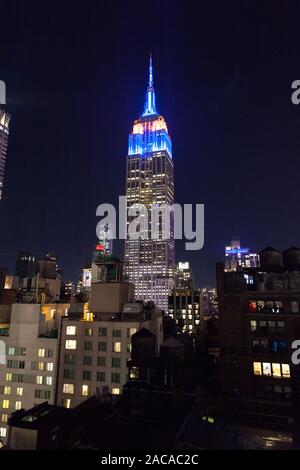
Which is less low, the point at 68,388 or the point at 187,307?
the point at 187,307

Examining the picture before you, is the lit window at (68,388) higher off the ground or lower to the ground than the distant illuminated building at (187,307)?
lower

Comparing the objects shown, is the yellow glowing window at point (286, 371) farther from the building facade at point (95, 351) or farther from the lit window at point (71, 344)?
the lit window at point (71, 344)

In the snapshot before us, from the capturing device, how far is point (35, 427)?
25250 millimetres

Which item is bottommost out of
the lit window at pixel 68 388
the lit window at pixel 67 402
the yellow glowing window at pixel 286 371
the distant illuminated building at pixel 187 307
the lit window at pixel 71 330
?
the lit window at pixel 67 402

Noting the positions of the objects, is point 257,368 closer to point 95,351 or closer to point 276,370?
point 276,370

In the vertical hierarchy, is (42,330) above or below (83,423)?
above

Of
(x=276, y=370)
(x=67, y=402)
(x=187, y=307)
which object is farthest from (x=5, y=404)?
(x=187, y=307)

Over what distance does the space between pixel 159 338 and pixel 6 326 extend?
3194 centimetres

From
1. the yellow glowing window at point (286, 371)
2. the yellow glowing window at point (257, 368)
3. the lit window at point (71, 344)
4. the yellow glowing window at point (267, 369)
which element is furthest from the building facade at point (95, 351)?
the yellow glowing window at point (286, 371)

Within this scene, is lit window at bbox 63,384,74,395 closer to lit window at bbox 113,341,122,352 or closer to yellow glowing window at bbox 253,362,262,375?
lit window at bbox 113,341,122,352

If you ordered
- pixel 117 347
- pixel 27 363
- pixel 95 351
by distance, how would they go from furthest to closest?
pixel 27 363, pixel 95 351, pixel 117 347

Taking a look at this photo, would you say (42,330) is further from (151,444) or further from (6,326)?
(151,444)
